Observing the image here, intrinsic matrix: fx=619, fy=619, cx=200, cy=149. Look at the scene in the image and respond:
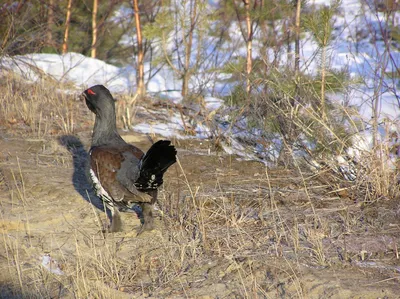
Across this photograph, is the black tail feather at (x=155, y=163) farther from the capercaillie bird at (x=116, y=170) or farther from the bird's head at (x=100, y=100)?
the bird's head at (x=100, y=100)

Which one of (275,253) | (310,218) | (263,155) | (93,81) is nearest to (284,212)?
(310,218)

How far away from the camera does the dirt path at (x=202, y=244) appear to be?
452cm

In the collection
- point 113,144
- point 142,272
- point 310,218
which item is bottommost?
point 142,272

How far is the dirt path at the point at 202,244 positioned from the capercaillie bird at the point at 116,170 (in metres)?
0.24

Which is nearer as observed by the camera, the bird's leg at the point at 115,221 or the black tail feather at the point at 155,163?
the black tail feather at the point at 155,163

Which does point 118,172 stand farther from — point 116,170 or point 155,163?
point 155,163

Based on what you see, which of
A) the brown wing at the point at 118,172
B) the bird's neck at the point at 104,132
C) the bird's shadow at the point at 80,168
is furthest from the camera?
the bird's shadow at the point at 80,168

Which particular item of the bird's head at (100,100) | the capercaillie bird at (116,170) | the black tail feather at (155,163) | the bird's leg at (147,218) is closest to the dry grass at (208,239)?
the bird's leg at (147,218)

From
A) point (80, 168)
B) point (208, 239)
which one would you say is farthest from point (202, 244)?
point (80, 168)

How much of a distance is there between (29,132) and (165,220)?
3.51 metres

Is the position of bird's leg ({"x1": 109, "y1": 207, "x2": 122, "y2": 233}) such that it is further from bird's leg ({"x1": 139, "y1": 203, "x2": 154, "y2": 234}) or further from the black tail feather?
the black tail feather

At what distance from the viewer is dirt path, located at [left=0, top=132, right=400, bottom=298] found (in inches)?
178

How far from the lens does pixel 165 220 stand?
580cm

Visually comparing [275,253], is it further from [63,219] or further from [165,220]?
[63,219]
